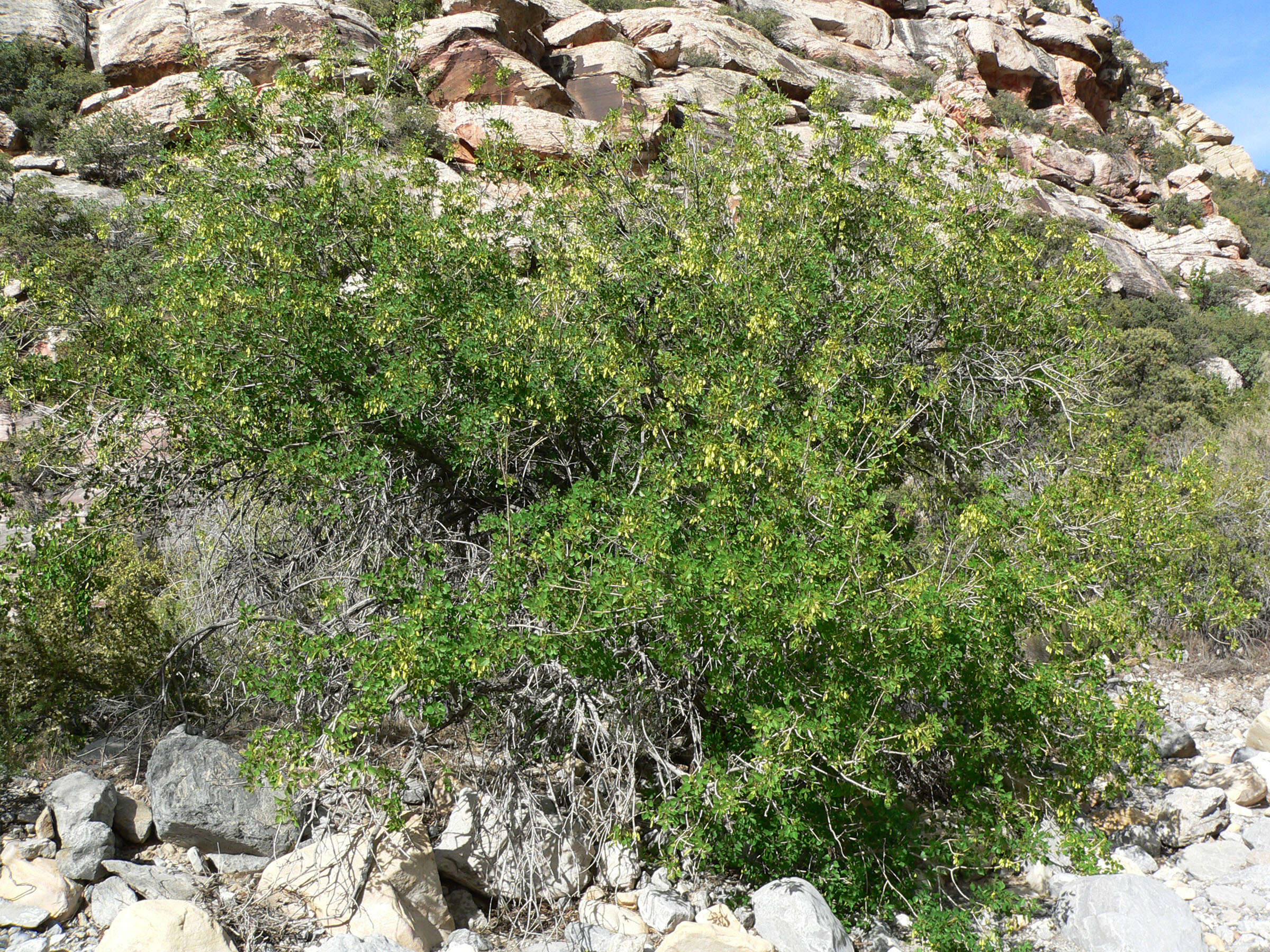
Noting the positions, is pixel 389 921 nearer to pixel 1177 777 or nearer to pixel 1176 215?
pixel 1177 777

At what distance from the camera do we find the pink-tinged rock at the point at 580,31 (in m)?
25.7

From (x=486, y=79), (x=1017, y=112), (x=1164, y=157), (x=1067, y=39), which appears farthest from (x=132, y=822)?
(x=1164, y=157)

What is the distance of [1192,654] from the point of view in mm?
10523

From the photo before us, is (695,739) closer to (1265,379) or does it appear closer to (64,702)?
(64,702)

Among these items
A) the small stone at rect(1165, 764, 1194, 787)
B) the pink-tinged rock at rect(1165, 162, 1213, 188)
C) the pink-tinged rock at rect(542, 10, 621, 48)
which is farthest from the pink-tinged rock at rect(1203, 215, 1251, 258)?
the small stone at rect(1165, 764, 1194, 787)

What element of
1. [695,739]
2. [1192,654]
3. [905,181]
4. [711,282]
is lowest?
[1192,654]

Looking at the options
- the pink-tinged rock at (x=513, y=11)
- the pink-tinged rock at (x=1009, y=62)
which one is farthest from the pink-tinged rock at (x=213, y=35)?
the pink-tinged rock at (x=1009, y=62)

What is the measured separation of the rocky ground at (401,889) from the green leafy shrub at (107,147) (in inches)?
664

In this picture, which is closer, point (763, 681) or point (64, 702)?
point (763, 681)

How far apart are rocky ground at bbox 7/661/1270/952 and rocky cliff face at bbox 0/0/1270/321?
6000mm

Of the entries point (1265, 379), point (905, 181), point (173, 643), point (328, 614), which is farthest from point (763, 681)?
point (1265, 379)

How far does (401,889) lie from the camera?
17.0ft

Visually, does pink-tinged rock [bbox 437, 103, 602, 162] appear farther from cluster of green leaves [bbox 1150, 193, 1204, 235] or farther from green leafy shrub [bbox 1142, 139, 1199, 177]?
green leafy shrub [bbox 1142, 139, 1199, 177]

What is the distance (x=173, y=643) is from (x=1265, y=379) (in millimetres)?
22993
